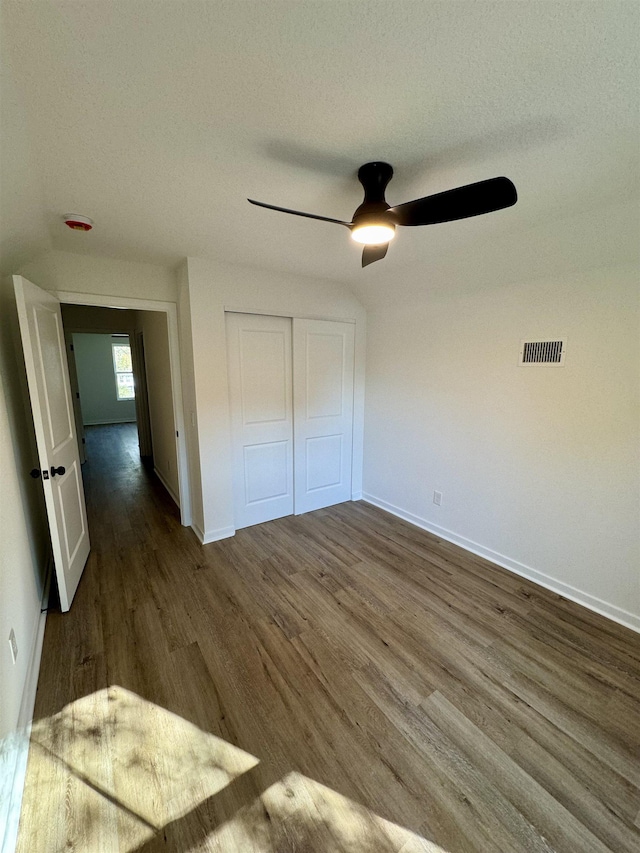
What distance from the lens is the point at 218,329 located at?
110 inches

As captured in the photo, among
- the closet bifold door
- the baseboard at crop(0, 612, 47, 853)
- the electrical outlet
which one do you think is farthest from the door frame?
the electrical outlet

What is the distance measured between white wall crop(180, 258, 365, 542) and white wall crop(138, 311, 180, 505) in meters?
0.63

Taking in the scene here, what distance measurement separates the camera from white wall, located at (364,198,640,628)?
2.04 m

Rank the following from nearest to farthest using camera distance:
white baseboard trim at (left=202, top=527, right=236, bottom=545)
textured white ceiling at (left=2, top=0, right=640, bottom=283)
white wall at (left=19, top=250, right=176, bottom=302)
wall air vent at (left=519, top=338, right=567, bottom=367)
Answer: textured white ceiling at (left=2, top=0, right=640, bottom=283) → wall air vent at (left=519, top=338, right=567, bottom=367) → white wall at (left=19, top=250, right=176, bottom=302) → white baseboard trim at (left=202, top=527, right=236, bottom=545)

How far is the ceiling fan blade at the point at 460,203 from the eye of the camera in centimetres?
116

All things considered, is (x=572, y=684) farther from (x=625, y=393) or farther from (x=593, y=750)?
(x=625, y=393)

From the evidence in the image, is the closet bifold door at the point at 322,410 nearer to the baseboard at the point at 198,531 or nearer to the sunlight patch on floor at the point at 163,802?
the baseboard at the point at 198,531

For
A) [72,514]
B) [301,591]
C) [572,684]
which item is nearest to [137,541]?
[72,514]

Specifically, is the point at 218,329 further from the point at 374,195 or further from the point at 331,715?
the point at 331,715

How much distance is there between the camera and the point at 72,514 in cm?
245

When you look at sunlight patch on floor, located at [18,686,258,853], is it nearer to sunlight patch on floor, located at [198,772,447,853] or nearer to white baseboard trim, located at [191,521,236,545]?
sunlight patch on floor, located at [198,772,447,853]

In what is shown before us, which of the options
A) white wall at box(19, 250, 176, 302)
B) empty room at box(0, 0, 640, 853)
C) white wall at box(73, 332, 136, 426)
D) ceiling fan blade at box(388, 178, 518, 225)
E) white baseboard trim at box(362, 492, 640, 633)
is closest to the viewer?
empty room at box(0, 0, 640, 853)

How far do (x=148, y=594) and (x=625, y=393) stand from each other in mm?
3369

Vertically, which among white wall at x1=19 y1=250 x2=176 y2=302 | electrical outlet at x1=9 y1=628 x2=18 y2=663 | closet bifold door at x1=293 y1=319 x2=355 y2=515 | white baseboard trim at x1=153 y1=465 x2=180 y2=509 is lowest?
white baseboard trim at x1=153 y1=465 x2=180 y2=509
